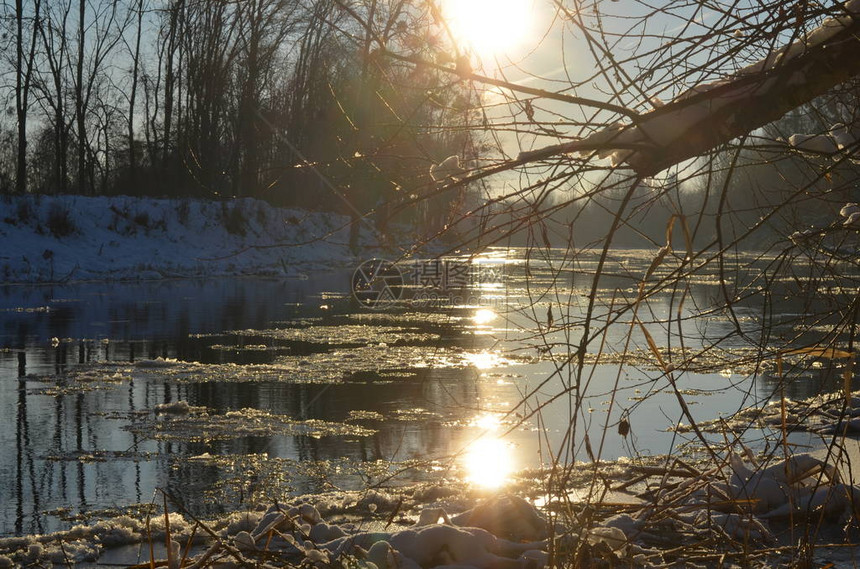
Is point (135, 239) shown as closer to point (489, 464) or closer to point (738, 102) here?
point (489, 464)

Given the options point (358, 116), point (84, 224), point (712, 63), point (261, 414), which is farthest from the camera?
point (358, 116)

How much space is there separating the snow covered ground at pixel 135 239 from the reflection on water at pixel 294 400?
7.04m

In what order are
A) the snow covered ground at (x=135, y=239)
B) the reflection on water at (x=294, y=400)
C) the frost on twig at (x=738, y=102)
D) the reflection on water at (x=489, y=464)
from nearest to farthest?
the frost on twig at (x=738, y=102) < the reflection on water at (x=294, y=400) < the reflection on water at (x=489, y=464) < the snow covered ground at (x=135, y=239)

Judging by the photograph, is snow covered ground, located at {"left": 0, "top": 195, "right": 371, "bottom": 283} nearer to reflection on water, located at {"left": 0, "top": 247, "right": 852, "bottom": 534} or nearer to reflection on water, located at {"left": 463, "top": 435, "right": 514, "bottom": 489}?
reflection on water, located at {"left": 0, "top": 247, "right": 852, "bottom": 534}

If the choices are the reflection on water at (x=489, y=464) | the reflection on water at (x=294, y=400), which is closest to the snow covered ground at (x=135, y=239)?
the reflection on water at (x=294, y=400)

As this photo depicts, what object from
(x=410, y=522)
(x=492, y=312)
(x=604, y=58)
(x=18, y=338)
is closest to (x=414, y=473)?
(x=410, y=522)

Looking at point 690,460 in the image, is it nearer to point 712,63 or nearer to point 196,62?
point 712,63

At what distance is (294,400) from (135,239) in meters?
19.6

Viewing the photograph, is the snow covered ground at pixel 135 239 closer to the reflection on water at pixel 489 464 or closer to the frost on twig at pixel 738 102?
the reflection on water at pixel 489 464

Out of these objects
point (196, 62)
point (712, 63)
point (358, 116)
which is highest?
point (196, 62)

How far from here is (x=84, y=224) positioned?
25203 millimetres

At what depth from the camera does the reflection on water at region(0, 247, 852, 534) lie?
17.4 feet

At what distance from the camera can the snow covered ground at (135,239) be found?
2233 cm

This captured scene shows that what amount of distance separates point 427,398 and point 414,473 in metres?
2.64
